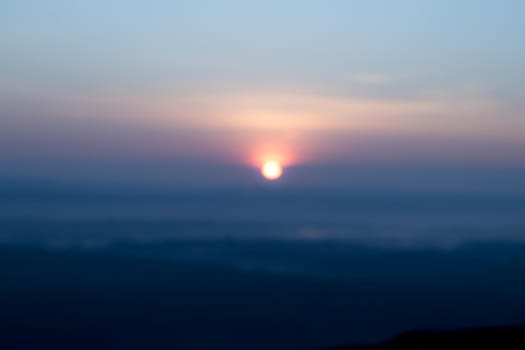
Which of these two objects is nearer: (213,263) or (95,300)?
(95,300)

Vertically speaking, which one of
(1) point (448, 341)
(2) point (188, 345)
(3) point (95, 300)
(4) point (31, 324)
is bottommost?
(1) point (448, 341)

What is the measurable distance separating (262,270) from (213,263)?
3544mm

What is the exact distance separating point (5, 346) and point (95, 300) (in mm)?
8414

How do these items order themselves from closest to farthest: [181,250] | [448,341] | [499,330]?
[448,341] < [499,330] < [181,250]

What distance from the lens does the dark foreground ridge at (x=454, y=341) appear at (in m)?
12.9

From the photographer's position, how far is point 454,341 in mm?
13086

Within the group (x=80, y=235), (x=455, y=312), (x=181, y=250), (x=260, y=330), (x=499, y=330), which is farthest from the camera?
(x=80, y=235)

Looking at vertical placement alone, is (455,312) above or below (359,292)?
below

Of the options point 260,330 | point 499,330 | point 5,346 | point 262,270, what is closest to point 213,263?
point 262,270

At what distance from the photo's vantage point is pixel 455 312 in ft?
101

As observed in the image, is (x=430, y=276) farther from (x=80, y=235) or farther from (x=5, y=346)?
(x=80, y=235)

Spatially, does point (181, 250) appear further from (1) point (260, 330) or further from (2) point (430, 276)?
(1) point (260, 330)

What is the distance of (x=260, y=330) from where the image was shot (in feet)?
88.6

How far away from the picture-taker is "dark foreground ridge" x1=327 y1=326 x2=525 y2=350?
12891 mm
